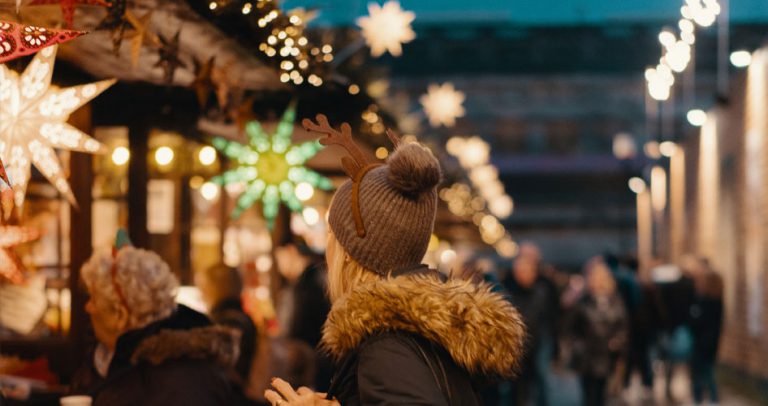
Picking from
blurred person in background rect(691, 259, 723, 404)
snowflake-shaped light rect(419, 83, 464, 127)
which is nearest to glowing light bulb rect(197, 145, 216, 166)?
snowflake-shaped light rect(419, 83, 464, 127)

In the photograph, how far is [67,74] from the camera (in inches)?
305

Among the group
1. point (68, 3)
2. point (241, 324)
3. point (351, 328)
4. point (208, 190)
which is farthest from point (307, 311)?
point (351, 328)

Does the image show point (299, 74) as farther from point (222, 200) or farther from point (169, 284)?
point (222, 200)

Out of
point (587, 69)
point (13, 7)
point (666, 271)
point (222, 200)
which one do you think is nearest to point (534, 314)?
point (222, 200)

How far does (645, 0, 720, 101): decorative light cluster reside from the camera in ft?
47.6

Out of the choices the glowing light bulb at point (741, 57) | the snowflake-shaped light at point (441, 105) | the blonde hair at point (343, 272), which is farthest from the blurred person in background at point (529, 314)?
the blonde hair at point (343, 272)

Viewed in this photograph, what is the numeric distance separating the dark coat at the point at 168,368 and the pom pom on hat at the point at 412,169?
193 centimetres

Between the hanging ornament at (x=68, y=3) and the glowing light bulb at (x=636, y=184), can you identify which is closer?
the hanging ornament at (x=68, y=3)

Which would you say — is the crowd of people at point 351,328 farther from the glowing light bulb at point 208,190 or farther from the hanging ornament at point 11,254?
the glowing light bulb at point 208,190

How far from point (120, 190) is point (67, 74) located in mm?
Answer: 1674

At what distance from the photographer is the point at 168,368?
5.38m

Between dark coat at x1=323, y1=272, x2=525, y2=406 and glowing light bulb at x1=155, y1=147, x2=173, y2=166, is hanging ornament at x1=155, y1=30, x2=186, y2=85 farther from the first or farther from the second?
dark coat at x1=323, y1=272, x2=525, y2=406

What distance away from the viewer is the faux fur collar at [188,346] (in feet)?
17.6

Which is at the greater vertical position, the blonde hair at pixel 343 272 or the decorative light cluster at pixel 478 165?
the decorative light cluster at pixel 478 165
